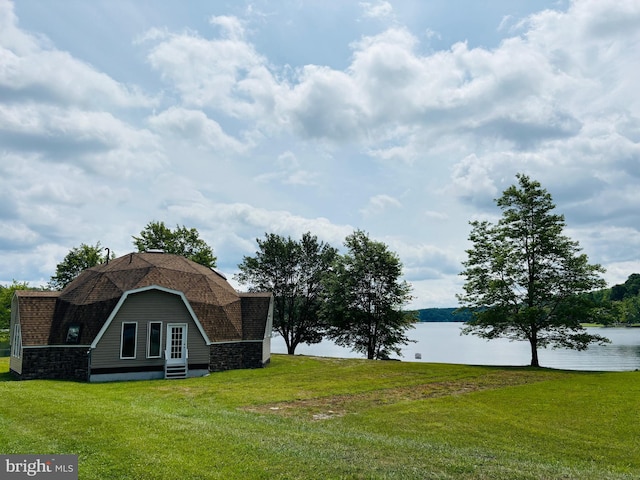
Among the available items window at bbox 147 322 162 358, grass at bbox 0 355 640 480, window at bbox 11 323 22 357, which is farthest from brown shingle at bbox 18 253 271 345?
grass at bbox 0 355 640 480

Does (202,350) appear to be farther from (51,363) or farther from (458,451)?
(458,451)

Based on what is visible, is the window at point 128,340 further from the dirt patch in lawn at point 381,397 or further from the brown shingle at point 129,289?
the dirt patch in lawn at point 381,397

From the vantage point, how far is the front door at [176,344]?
91.0 feet

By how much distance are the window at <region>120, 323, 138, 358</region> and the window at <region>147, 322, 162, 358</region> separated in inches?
30.8

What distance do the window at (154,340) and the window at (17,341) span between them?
283 inches

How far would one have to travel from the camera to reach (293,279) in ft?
161

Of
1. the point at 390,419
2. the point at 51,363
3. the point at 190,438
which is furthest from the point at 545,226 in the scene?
the point at 51,363

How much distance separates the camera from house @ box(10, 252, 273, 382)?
86.1 ft

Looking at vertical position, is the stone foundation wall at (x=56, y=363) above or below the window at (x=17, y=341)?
below

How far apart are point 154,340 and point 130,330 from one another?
1492 millimetres

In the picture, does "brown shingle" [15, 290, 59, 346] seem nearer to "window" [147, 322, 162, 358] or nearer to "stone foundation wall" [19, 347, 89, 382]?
"stone foundation wall" [19, 347, 89, 382]

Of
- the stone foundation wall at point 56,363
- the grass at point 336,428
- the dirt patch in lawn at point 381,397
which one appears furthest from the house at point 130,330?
the dirt patch in lawn at point 381,397

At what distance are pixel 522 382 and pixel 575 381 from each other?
3.02m

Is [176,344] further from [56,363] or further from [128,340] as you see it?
[56,363]
